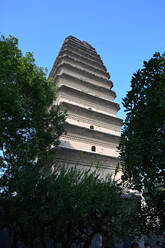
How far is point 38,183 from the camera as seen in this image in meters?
7.39

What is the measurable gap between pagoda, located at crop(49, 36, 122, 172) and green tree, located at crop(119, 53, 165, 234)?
19.0ft

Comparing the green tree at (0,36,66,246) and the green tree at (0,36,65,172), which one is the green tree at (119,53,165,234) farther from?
the green tree at (0,36,65,172)

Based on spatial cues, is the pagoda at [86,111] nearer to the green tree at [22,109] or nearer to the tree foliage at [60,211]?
the green tree at [22,109]

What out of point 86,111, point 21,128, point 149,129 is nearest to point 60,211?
point 149,129

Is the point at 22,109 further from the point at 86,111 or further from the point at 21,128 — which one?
the point at 86,111

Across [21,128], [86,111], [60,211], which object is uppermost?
[86,111]

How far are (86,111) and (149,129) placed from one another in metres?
9.50

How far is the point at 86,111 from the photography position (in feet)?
50.0

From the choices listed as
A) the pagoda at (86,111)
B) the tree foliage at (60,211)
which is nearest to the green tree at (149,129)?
the tree foliage at (60,211)

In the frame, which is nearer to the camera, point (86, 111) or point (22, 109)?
point (22, 109)

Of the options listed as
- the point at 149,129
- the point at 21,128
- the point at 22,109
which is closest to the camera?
the point at 149,129

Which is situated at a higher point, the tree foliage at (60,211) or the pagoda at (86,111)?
the pagoda at (86,111)

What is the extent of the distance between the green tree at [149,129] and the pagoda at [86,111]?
578 cm

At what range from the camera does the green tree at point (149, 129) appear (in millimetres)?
5488
